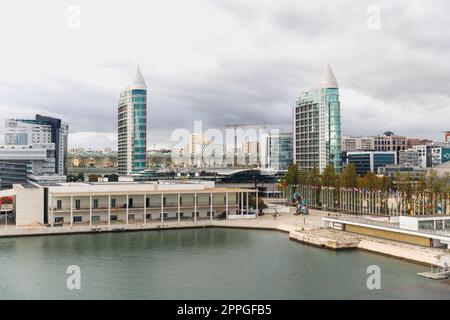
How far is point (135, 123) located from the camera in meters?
86.2

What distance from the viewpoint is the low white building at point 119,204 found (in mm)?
43406

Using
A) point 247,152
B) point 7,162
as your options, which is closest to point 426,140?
point 247,152

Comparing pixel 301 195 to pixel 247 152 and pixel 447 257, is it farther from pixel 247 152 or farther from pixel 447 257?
pixel 247 152

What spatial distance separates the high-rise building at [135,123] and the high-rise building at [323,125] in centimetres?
2923

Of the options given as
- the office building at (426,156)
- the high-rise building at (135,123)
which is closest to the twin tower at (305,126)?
the high-rise building at (135,123)

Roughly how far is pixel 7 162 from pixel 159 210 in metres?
55.0

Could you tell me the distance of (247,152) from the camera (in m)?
138

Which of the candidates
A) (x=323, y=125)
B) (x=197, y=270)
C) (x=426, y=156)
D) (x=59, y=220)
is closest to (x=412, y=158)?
(x=426, y=156)

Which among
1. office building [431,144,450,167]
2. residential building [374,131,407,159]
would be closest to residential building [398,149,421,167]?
office building [431,144,450,167]

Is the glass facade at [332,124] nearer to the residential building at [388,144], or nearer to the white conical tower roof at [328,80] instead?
the white conical tower roof at [328,80]

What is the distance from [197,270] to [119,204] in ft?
67.2

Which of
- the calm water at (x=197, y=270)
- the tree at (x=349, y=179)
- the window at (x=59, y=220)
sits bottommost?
the calm water at (x=197, y=270)

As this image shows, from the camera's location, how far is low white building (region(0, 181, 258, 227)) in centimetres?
4341

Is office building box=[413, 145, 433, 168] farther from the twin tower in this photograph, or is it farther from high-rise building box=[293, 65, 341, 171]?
high-rise building box=[293, 65, 341, 171]
